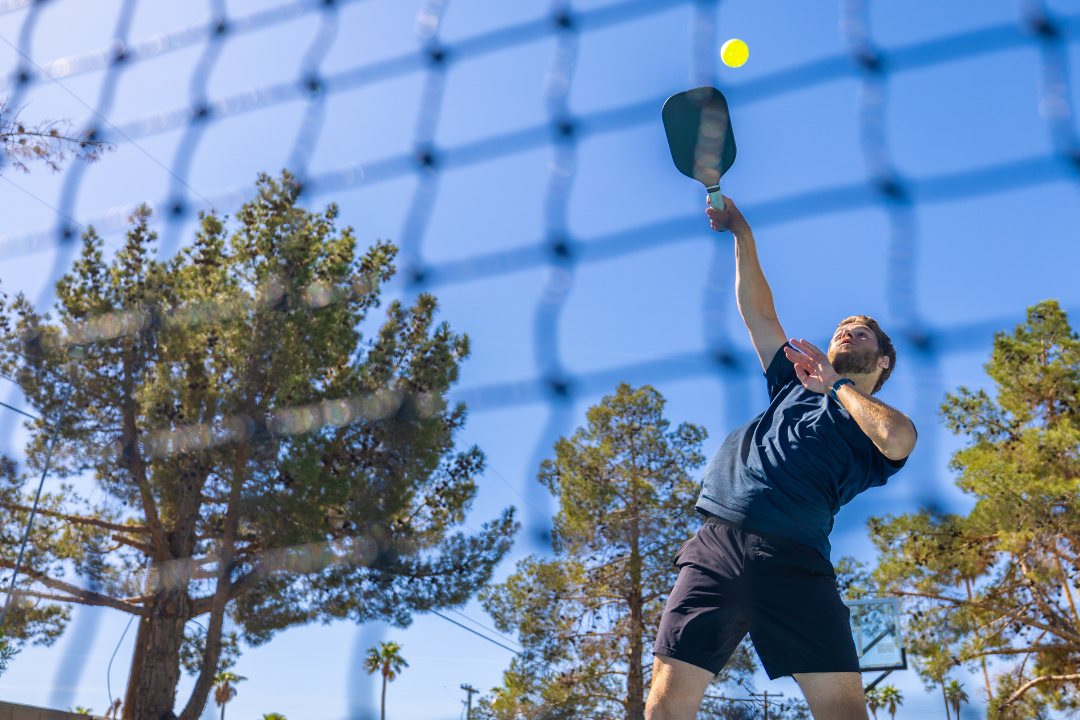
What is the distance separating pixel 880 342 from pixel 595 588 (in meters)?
10.7

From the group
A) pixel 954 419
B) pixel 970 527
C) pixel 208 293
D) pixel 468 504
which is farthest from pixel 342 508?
pixel 954 419

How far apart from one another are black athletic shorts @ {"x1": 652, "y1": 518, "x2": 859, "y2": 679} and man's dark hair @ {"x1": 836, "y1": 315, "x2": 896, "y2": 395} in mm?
562

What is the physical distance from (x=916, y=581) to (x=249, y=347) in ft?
26.6

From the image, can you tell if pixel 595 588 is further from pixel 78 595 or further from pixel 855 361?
pixel 855 361

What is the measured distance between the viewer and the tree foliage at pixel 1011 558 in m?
8.71

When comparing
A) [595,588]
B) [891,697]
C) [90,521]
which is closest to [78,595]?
[90,521]

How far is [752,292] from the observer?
1962mm

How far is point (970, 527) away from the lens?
9.59 metres

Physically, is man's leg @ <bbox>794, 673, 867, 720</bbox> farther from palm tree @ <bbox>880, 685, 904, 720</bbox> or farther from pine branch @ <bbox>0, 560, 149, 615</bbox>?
palm tree @ <bbox>880, 685, 904, 720</bbox>

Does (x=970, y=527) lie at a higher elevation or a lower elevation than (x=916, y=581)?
higher

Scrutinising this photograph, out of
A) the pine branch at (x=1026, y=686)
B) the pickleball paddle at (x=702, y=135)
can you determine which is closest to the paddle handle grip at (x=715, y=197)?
the pickleball paddle at (x=702, y=135)

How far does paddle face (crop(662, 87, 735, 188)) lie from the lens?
1934 mm

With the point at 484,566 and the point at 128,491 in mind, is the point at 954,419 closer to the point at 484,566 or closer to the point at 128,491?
the point at 484,566


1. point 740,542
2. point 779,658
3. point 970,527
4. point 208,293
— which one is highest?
point 208,293
